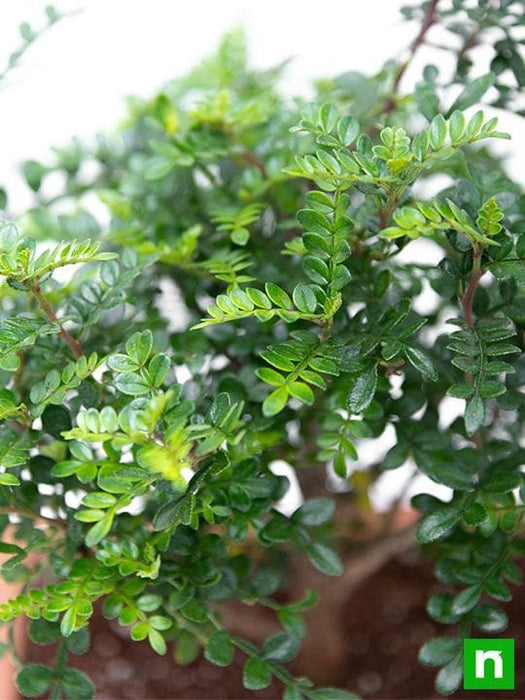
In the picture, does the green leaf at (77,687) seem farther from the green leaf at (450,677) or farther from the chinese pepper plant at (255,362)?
the green leaf at (450,677)

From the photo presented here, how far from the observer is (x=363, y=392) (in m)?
0.72

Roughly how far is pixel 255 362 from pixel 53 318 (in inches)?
9.7

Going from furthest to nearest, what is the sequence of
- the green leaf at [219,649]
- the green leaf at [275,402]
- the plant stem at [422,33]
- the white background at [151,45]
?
the white background at [151,45] → the plant stem at [422,33] → the green leaf at [219,649] → the green leaf at [275,402]

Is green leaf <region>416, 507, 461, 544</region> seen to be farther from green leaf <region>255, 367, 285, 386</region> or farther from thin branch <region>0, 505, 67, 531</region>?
thin branch <region>0, 505, 67, 531</region>

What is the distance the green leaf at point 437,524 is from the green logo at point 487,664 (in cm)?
13

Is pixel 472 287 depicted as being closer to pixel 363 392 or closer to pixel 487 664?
pixel 363 392

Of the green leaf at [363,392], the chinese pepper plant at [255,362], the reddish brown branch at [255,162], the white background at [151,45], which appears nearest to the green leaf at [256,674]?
A: the chinese pepper plant at [255,362]

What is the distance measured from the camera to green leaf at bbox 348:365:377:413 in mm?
719

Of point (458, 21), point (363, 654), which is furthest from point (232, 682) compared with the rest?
point (458, 21)

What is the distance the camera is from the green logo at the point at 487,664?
2.82 ft

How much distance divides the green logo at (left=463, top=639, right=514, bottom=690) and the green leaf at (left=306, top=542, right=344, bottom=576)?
131 mm

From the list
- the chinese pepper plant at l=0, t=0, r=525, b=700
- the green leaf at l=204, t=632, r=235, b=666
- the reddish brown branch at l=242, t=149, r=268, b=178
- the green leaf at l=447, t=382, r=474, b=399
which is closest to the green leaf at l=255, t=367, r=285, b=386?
the chinese pepper plant at l=0, t=0, r=525, b=700

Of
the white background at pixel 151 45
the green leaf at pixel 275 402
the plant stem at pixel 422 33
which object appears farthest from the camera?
the white background at pixel 151 45

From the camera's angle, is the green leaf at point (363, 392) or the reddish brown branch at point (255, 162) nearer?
the green leaf at point (363, 392)
